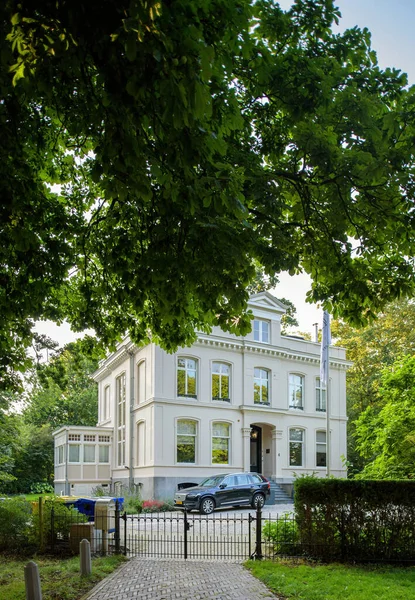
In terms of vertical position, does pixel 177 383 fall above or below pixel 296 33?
below

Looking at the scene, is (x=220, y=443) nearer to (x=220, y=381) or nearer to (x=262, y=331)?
(x=220, y=381)

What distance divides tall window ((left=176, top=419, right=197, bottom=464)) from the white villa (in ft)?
0.16

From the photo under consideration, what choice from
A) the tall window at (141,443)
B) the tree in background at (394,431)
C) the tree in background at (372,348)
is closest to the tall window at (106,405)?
the tall window at (141,443)

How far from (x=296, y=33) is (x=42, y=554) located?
11615 mm

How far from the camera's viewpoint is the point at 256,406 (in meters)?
32.2

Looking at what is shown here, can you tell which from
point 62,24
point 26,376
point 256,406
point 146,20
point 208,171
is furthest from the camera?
point 256,406

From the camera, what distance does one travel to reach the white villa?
2953cm

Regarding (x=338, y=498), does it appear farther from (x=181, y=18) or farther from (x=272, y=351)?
(x=272, y=351)

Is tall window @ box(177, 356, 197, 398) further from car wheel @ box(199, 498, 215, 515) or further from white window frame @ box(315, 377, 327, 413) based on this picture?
white window frame @ box(315, 377, 327, 413)

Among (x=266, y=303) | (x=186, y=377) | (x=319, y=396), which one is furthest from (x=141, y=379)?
(x=319, y=396)

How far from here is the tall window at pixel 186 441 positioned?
1167 inches

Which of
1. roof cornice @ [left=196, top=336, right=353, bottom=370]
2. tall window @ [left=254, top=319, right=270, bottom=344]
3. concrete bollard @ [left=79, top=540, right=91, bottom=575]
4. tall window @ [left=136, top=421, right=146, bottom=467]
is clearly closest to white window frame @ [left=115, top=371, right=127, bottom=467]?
tall window @ [left=136, top=421, right=146, bottom=467]

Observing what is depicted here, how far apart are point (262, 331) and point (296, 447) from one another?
6836mm

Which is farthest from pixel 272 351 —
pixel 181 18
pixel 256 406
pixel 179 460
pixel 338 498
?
pixel 181 18
